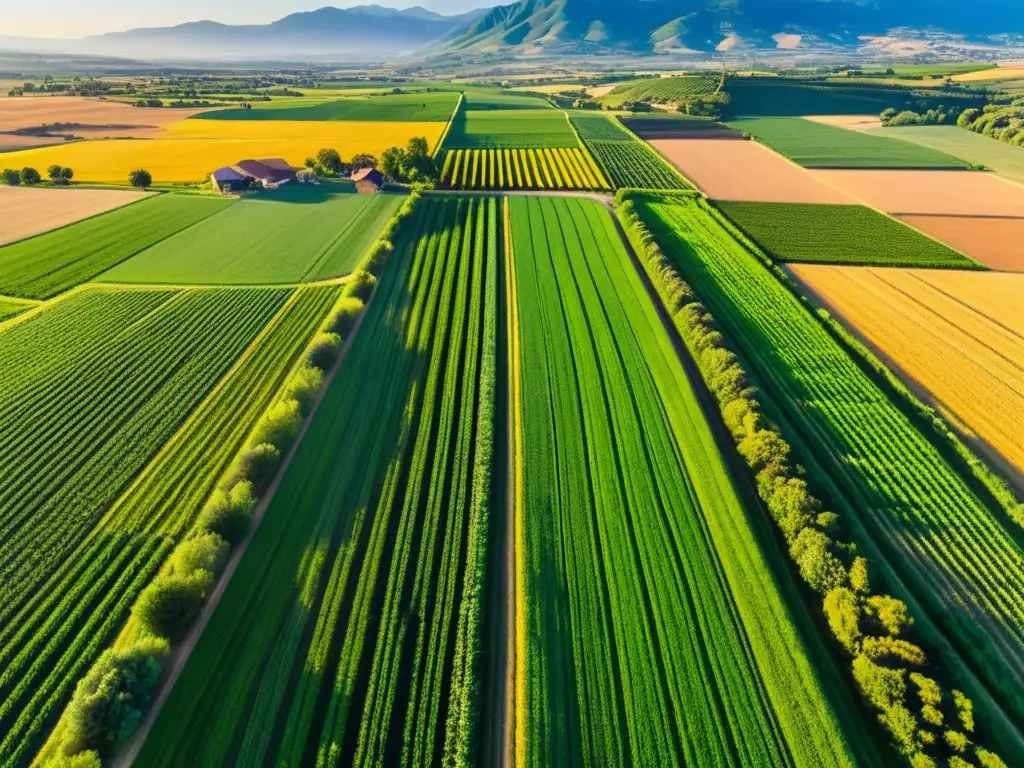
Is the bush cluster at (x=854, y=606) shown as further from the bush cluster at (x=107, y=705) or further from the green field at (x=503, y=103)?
the green field at (x=503, y=103)

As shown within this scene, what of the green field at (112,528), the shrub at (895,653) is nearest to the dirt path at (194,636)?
the green field at (112,528)

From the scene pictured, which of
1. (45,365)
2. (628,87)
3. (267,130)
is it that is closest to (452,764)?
(45,365)

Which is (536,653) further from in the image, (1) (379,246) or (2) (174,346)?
(1) (379,246)

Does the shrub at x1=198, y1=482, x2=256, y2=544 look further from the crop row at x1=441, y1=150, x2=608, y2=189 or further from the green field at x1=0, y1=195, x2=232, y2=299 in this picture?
the crop row at x1=441, y1=150, x2=608, y2=189

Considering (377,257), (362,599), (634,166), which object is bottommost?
(362,599)

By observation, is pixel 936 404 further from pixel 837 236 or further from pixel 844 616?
pixel 837 236

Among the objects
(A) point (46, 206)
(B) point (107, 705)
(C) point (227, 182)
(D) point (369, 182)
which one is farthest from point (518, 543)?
(A) point (46, 206)
